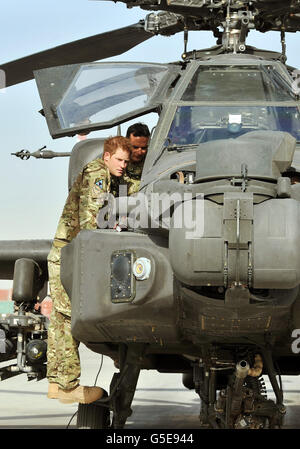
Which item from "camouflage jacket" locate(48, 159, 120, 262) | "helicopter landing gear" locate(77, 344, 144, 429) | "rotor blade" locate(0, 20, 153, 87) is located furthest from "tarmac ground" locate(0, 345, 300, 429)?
"rotor blade" locate(0, 20, 153, 87)

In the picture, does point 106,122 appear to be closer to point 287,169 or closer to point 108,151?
point 108,151

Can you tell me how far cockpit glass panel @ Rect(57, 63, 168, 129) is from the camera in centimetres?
650

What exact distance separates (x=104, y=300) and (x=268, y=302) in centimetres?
100

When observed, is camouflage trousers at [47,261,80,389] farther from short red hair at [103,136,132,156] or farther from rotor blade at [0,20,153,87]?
rotor blade at [0,20,153,87]

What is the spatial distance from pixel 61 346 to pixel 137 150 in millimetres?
1575

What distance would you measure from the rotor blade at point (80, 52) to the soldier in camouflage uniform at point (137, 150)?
1.97 metres

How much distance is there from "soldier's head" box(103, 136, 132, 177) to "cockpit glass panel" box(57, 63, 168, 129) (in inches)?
7.0

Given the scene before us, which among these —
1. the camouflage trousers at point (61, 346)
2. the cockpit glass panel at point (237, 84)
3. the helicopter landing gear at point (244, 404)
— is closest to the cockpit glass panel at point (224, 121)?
the cockpit glass panel at point (237, 84)

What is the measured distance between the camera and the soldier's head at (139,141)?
685 centimetres

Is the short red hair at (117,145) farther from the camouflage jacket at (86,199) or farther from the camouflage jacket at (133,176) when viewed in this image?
the camouflage jacket at (133,176)

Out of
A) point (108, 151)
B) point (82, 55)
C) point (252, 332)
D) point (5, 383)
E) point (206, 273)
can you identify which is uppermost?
point (82, 55)

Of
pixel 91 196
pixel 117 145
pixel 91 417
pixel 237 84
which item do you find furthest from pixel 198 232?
pixel 91 417
